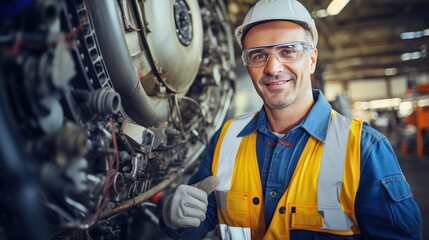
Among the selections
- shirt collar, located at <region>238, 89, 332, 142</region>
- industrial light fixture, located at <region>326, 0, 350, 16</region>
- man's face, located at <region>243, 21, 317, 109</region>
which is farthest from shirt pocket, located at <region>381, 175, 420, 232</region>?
industrial light fixture, located at <region>326, 0, 350, 16</region>

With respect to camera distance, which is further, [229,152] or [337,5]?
[337,5]

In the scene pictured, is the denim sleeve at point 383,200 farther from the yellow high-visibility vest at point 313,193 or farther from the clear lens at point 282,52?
the clear lens at point 282,52

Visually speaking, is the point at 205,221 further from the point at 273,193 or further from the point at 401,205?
the point at 401,205

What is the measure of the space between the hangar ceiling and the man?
2282 mm

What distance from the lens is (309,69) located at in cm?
141

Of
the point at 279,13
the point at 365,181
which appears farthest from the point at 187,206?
the point at 279,13

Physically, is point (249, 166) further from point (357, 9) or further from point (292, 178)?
point (357, 9)

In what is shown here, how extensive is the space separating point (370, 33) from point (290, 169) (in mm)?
7102

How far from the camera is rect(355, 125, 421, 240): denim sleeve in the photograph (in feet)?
3.49

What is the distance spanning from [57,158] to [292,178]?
32.7 inches

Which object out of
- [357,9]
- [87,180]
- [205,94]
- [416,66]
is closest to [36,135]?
[87,180]

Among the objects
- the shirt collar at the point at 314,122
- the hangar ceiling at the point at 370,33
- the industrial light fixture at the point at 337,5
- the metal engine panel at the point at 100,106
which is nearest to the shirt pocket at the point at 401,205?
the shirt collar at the point at 314,122

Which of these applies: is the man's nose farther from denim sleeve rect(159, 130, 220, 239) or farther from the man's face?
denim sleeve rect(159, 130, 220, 239)

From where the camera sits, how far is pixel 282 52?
1.35 meters
